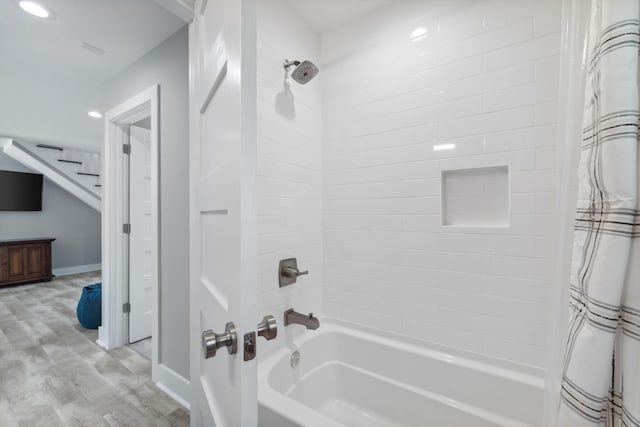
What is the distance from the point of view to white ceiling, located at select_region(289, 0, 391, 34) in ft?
5.42

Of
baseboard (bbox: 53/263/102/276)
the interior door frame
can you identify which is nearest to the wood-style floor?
the interior door frame

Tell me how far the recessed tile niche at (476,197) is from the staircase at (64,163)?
4477mm

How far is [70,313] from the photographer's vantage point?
3262 millimetres

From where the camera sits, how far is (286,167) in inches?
64.4

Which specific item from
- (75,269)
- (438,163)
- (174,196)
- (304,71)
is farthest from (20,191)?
(438,163)

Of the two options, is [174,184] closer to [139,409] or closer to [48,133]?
[139,409]

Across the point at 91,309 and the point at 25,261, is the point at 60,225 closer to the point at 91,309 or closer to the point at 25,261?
the point at 25,261

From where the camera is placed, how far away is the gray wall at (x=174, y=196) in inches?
69.9

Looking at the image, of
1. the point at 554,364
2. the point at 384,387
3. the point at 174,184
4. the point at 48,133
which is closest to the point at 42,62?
the point at 174,184

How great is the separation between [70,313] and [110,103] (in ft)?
8.41

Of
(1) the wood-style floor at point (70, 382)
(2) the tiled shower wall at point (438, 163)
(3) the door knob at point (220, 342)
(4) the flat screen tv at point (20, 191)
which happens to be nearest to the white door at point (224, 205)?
(3) the door knob at point (220, 342)

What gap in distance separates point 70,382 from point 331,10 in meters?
3.08

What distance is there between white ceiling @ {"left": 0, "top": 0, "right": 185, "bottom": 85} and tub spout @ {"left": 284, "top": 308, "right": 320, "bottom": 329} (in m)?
1.93

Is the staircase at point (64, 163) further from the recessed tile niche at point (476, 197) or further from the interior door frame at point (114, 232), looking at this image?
the recessed tile niche at point (476, 197)
